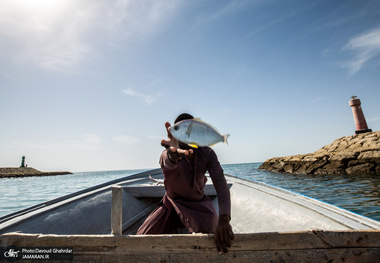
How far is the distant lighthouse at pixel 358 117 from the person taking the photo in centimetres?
2694

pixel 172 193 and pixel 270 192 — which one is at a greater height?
pixel 172 193

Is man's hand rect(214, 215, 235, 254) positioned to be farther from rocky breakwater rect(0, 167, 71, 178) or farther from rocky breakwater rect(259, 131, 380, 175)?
rocky breakwater rect(0, 167, 71, 178)

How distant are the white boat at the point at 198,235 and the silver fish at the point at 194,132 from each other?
28.5 inches

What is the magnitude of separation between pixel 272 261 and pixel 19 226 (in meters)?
3.03

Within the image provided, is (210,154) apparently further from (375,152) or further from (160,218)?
(375,152)

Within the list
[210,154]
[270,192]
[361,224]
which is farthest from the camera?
[270,192]

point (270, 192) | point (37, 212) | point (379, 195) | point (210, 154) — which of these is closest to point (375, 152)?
point (379, 195)

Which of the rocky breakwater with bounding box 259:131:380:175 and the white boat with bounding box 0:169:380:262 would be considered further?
the rocky breakwater with bounding box 259:131:380:175

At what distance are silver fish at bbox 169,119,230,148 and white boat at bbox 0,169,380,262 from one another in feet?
2.37

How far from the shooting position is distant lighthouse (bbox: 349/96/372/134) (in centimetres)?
2694

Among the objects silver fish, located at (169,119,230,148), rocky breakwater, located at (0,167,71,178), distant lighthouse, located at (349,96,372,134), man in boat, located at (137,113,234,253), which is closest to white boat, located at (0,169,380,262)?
man in boat, located at (137,113,234,253)

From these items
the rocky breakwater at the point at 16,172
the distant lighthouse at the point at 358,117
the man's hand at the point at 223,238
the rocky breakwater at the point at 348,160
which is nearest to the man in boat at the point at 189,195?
the man's hand at the point at 223,238

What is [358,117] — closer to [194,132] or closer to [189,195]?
[189,195]

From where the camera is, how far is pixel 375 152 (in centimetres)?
1912
